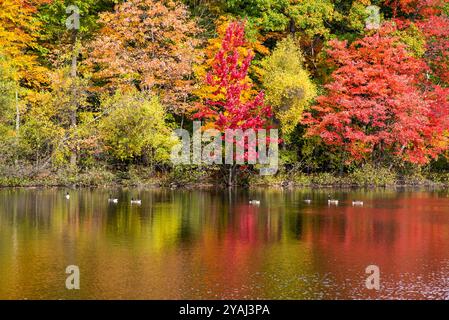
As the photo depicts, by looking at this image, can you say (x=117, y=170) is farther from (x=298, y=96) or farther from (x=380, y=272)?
(x=380, y=272)

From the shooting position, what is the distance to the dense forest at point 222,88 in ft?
149

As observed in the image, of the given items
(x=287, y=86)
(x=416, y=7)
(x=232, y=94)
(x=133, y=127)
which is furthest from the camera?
(x=416, y=7)

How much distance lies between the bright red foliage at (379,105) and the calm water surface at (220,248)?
1108 cm

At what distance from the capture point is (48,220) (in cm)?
2803

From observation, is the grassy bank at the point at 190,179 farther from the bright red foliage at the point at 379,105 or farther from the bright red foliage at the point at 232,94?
the bright red foliage at the point at 232,94

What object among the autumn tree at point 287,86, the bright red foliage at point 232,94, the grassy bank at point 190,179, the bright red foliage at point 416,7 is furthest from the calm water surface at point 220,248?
the bright red foliage at point 416,7

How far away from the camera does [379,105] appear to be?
46469 millimetres

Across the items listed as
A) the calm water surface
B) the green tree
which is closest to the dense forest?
the green tree

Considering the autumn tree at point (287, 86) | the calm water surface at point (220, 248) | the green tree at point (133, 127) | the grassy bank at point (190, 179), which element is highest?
the autumn tree at point (287, 86)

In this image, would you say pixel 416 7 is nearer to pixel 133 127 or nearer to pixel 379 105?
pixel 379 105

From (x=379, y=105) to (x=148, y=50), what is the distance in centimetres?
1466

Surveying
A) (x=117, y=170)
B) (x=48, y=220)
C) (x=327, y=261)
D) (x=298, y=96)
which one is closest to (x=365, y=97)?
(x=298, y=96)

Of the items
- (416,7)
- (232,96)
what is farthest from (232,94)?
(416,7)

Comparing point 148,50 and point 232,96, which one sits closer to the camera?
point 232,96
